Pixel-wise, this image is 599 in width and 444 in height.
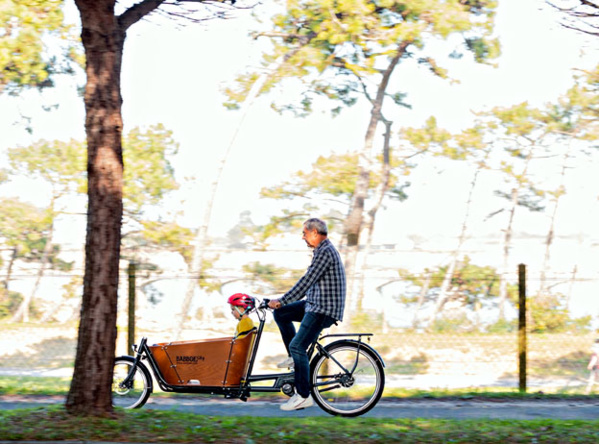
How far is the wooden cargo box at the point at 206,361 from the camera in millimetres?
7418

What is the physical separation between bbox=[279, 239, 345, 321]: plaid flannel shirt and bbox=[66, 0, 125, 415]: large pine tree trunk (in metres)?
1.55

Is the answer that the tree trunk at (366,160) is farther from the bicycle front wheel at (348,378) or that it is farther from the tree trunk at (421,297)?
the bicycle front wheel at (348,378)

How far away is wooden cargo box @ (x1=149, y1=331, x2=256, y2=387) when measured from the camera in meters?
7.42

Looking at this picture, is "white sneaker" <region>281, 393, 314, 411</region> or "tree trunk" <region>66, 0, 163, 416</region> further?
"white sneaker" <region>281, 393, 314, 411</region>

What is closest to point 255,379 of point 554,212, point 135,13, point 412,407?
point 412,407

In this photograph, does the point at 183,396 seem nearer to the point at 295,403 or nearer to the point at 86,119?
the point at 295,403

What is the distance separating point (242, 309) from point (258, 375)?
0.66 meters

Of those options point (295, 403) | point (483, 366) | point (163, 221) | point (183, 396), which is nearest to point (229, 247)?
point (163, 221)

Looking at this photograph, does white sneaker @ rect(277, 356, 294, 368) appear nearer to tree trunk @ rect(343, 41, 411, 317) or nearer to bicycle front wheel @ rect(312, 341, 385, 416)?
bicycle front wheel @ rect(312, 341, 385, 416)

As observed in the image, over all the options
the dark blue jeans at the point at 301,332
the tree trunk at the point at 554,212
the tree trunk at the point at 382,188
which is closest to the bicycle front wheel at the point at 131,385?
the dark blue jeans at the point at 301,332

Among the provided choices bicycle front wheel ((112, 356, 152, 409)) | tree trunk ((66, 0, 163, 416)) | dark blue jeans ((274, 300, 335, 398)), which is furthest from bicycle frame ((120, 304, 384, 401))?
tree trunk ((66, 0, 163, 416))

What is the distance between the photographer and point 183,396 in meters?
9.30

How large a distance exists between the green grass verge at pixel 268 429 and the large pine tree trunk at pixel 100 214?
34cm

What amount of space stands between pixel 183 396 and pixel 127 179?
9252 millimetres
